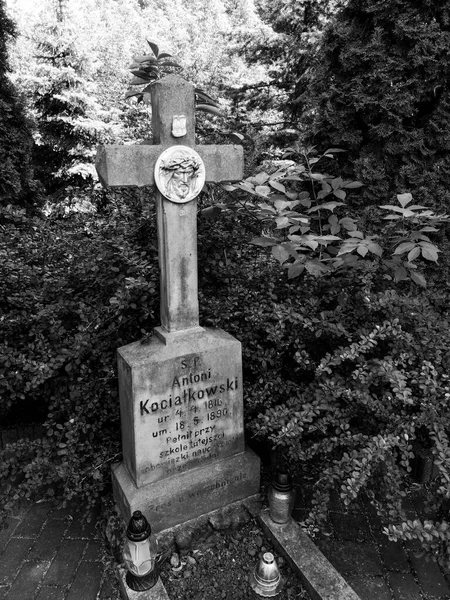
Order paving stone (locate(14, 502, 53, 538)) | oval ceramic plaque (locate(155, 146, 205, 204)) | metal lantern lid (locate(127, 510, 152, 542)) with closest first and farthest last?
1. metal lantern lid (locate(127, 510, 152, 542))
2. oval ceramic plaque (locate(155, 146, 205, 204))
3. paving stone (locate(14, 502, 53, 538))

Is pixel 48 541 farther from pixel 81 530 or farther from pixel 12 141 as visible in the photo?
pixel 12 141

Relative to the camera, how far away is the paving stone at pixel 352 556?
2367mm

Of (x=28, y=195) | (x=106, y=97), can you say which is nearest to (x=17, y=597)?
(x=28, y=195)

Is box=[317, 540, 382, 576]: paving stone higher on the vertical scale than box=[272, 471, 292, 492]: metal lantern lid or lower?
lower

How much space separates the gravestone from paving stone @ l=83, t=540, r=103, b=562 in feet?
0.88

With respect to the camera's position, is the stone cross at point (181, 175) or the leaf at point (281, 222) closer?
the stone cross at point (181, 175)

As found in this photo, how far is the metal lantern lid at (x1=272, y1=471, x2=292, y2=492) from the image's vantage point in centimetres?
244

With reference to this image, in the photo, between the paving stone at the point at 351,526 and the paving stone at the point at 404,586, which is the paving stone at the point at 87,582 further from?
the paving stone at the point at 404,586

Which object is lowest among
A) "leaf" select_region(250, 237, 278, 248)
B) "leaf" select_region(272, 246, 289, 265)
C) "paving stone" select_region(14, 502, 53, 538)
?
"paving stone" select_region(14, 502, 53, 538)

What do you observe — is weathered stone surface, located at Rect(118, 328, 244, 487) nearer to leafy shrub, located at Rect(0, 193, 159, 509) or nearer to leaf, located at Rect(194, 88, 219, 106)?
leafy shrub, located at Rect(0, 193, 159, 509)

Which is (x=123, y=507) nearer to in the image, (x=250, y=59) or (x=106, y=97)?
(x=250, y=59)

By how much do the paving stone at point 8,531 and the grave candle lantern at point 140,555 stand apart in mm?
1035

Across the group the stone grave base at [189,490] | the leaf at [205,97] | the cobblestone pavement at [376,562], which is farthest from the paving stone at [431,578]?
the leaf at [205,97]

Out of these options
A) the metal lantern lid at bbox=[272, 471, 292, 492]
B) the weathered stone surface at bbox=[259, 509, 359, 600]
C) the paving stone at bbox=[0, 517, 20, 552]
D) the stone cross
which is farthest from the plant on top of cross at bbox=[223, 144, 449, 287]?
the paving stone at bbox=[0, 517, 20, 552]
